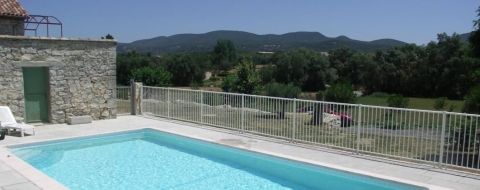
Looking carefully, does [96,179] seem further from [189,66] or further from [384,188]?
[189,66]

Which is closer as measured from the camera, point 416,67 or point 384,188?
point 384,188

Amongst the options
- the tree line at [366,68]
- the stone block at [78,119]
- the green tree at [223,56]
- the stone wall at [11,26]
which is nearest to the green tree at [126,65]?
the tree line at [366,68]

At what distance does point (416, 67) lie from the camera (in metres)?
63.2

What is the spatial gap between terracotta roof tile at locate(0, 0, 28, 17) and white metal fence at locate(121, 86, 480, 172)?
21.7 feet

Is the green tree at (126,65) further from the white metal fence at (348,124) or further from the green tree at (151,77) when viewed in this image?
the white metal fence at (348,124)

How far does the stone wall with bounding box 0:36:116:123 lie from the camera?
37.5 feet

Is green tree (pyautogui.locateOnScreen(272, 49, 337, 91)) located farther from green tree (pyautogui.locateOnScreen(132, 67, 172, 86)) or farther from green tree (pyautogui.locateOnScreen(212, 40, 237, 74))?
green tree (pyautogui.locateOnScreen(132, 67, 172, 86))

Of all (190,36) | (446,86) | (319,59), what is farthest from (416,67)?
(190,36)

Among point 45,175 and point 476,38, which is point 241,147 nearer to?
point 45,175

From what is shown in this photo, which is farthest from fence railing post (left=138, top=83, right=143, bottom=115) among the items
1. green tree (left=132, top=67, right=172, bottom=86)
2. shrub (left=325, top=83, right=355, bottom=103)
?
green tree (left=132, top=67, right=172, bottom=86)

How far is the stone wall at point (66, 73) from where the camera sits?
11.4m

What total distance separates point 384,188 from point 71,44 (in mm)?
9985

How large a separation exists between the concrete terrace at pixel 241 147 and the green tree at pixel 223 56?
67255mm

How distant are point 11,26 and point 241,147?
36.7ft
